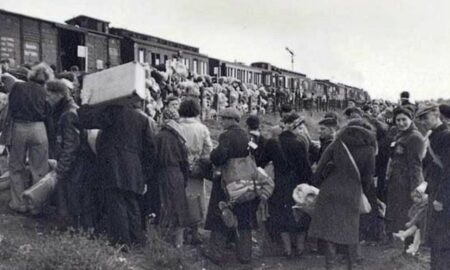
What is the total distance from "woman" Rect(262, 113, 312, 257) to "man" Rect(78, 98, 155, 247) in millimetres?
1710

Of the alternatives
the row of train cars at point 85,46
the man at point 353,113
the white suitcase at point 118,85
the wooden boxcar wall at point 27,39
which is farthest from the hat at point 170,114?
the wooden boxcar wall at point 27,39

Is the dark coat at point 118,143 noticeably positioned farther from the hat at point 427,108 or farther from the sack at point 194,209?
the hat at point 427,108

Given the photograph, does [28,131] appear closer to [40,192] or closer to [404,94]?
[40,192]

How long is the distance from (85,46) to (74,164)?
18775 mm

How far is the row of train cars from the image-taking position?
20.4 meters

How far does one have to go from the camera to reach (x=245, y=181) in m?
6.43

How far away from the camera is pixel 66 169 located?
21.1 feet

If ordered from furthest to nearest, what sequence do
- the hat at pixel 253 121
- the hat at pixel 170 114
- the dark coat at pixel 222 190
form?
the hat at pixel 253 121, the hat at pixel 170 114, the dark coat at pixel 222 190

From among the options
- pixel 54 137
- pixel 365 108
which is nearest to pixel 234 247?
pixel 54 137

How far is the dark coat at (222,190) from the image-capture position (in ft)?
20.8

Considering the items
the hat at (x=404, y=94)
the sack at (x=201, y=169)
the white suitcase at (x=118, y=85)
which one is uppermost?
the hat at (x=404, y=94)

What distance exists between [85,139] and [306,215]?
10.1 ft

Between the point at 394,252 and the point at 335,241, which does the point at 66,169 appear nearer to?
the point at 335,241

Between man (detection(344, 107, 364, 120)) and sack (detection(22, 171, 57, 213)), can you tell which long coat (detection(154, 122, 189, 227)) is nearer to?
sack (detection(22, 171, 57, 213))
